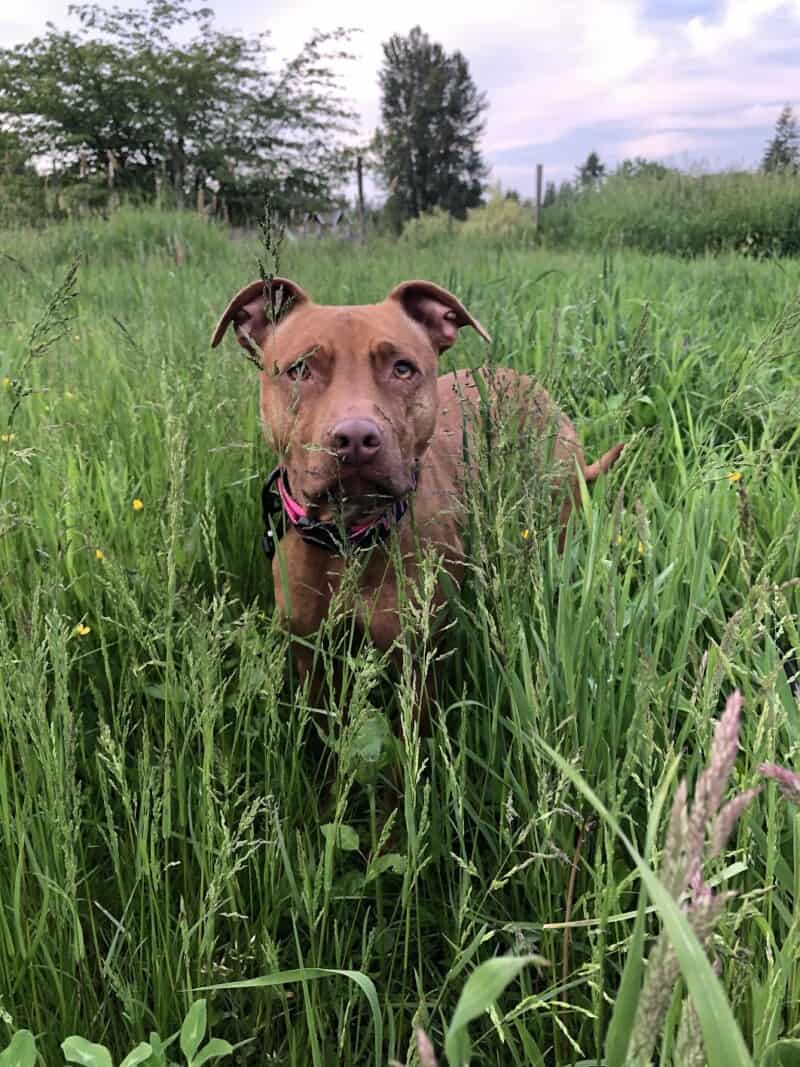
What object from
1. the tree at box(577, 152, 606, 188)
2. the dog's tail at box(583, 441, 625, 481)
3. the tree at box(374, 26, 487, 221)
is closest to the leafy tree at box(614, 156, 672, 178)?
the tree at box(577, 152, 606, 188)

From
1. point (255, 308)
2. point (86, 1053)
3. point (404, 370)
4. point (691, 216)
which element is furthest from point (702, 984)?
point (691, 216)

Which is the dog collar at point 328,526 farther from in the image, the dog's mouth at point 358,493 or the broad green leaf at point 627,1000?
the broad green leaf at point 627,1000

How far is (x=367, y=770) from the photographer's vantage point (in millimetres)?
1558

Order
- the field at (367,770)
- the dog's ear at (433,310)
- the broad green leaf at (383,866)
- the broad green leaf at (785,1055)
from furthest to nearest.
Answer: the dog's ear at (433,310)
the broad green leaf at (383,866)
the field at (367,770)
the broad green leaf at (785,1055)

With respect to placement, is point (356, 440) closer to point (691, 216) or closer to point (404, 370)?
point (404, 370)

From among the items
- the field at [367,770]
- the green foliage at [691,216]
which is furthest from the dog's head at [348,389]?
the green foliage at [691,216]

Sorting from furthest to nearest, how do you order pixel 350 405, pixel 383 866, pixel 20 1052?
pixel 350 405 < pixel 383 866 < pixel 20 1052

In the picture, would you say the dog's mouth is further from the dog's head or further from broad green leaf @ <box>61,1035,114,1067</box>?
broad green leaf @ <box>61,1035,114,1067</box>

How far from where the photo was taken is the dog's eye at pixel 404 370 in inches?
82.9

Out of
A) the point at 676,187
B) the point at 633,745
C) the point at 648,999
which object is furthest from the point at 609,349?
the point at 676,187

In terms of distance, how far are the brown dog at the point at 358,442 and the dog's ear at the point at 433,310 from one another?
0.02 meters

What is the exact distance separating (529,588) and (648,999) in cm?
113

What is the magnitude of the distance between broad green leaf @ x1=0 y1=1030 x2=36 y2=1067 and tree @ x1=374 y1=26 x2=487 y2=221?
51558 mm

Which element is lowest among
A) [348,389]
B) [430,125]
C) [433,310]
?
[348,389]
